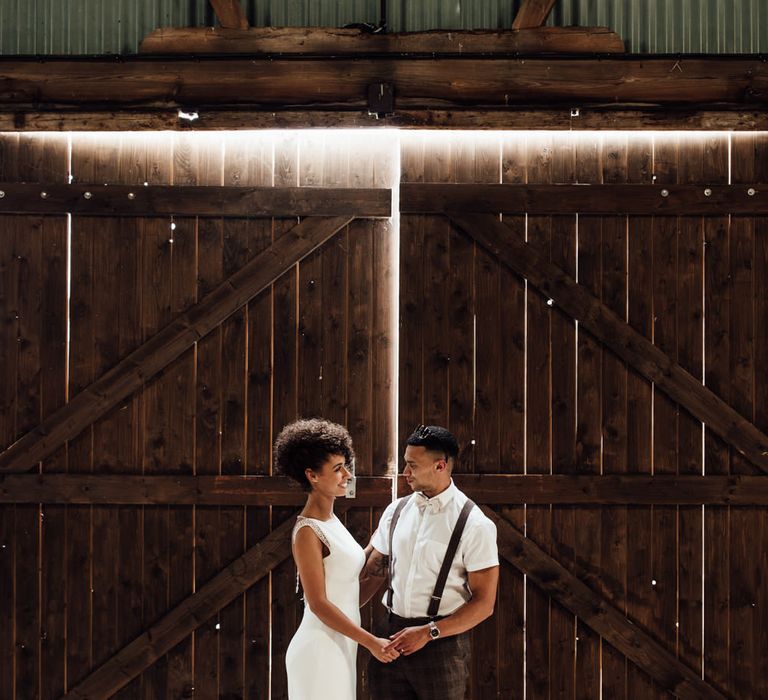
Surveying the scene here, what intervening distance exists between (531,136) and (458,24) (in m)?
0.75

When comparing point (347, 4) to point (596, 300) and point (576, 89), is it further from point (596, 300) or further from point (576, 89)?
point (596, 300)

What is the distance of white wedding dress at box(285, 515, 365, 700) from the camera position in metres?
2.94

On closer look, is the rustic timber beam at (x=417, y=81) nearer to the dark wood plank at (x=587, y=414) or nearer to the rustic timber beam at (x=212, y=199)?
the dark wood plank at (x=587, y=414)

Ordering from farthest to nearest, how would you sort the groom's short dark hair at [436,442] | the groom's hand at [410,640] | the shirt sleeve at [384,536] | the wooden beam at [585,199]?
the wooden beam at [585,199], the shirt sleeve at [384,536], the groom's short dark hair at [436,442], the groom's hand at [410,640]

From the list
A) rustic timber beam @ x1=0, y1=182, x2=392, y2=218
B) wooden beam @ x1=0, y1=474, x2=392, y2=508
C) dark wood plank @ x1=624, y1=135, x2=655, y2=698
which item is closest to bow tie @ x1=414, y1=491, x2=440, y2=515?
wooden beam @ x1=0, y1=474, x2=392, y2=508

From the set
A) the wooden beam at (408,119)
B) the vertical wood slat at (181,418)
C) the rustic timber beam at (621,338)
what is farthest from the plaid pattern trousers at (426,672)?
the wooden beam at (408,119)

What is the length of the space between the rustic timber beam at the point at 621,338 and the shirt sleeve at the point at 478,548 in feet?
5.83

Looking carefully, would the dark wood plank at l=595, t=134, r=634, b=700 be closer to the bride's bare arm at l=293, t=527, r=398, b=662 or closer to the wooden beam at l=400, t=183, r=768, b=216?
the wooden beam at l=400, t=183, r=768, b=216

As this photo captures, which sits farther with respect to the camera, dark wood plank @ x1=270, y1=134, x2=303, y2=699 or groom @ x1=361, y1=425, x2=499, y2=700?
dark wood plank @ x1=270, y1=134, x2=303, y2=699

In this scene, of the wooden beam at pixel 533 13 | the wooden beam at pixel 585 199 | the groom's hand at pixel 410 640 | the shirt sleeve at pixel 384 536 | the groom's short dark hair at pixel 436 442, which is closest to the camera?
the groom's hand at pixel 410 640

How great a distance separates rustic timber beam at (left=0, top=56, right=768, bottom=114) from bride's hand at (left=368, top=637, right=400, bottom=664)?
2789mm

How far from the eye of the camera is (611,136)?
4.35 metres

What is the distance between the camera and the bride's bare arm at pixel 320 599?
290 cm

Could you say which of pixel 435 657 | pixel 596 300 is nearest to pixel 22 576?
pixel 435 657
